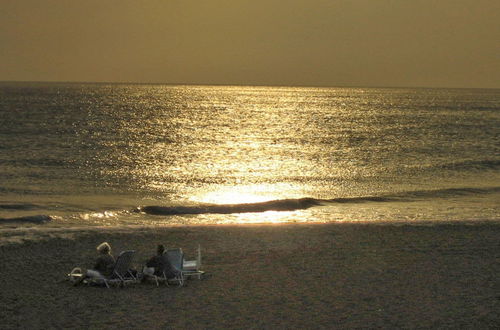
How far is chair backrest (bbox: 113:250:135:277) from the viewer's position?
11.6m

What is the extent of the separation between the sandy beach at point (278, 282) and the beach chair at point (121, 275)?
19 cm

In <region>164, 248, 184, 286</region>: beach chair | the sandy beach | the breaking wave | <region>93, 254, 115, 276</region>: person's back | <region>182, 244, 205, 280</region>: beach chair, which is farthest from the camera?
the breaking wave

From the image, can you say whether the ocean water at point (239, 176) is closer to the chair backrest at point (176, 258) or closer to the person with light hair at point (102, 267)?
the chair backrest at point (176, 258)

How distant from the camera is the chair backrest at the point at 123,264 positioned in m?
11.6

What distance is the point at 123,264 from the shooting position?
11648 millimetres

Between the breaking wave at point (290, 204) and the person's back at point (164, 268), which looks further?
the breaking wave at point (290, 204)

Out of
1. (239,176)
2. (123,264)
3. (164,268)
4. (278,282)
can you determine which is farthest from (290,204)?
(123,264)

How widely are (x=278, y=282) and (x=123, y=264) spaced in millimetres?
2618

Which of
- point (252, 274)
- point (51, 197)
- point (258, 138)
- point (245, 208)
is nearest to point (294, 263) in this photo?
point (252, 274)

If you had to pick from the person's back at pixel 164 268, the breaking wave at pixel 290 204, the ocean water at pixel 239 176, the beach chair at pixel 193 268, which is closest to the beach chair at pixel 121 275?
the person's back at pixel 164 268

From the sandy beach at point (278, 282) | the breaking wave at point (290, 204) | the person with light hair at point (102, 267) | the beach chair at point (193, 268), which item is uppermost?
the person with light hair at point (102, 267)

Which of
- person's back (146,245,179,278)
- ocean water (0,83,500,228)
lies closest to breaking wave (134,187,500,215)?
ocean water (0,83,500,228)

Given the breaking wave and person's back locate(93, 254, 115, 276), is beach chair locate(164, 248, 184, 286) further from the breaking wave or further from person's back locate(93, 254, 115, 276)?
the breaking wave

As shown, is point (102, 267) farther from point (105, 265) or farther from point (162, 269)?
point (162, 269)
